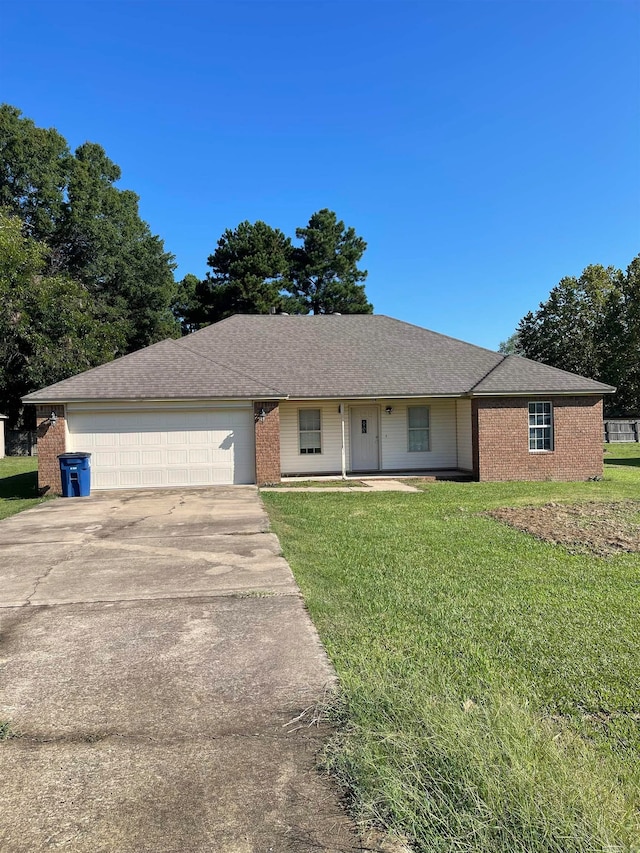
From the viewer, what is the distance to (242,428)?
1532 centimetres

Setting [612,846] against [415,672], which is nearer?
[612,846]

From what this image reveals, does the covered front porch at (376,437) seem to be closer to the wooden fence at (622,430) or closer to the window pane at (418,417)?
the window pane at (418,417)

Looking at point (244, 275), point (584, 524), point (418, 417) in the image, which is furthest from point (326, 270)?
point (584, 524)

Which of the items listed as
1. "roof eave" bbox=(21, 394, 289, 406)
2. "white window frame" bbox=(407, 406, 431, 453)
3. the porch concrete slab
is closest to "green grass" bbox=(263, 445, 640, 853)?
the porch concrete slab

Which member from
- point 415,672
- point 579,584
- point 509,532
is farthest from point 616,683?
point 509,532

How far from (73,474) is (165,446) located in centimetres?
245

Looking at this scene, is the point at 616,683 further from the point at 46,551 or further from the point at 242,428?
the point at 242,428

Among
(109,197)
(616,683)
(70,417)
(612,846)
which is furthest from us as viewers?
(109,197)

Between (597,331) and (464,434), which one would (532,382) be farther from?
(597,331)

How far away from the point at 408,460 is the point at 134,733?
50.8ft

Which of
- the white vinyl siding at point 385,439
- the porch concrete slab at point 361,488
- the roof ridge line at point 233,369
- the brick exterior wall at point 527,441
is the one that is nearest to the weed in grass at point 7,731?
the porch concrete slab at point 361,488

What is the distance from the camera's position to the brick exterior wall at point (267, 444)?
49.6 ft

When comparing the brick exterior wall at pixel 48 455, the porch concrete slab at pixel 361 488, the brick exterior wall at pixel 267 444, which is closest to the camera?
the porch concrete slab at pixel 361 488

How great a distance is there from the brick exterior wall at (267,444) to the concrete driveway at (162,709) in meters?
8.05
